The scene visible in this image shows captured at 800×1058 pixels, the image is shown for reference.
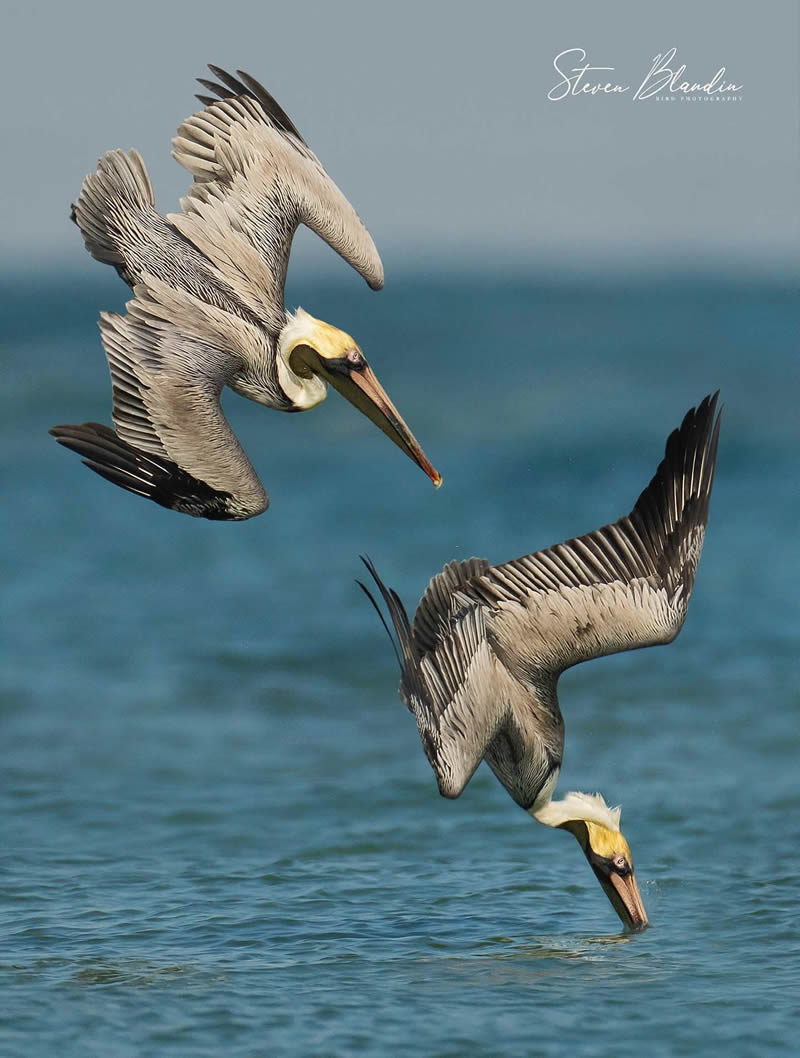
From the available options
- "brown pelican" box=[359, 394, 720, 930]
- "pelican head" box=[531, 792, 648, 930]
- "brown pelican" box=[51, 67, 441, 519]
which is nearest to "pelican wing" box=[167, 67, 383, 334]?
"brown pelican" box=[51, 67, 441, 519]

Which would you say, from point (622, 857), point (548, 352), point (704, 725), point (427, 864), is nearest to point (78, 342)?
point (548, 352)

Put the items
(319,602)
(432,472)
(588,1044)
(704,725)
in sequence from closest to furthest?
1. (432,472)
2. (588,1044)
3. (704,725)
4. (319,602)

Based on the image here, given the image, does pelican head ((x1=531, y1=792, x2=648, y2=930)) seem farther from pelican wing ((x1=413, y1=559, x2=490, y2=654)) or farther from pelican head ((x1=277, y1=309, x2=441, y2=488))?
pelican head ((x1=277, y1=309, x2=441, y2=488))

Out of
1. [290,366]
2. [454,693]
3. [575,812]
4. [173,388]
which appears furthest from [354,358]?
[575,812]

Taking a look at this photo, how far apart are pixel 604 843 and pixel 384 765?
278 inches

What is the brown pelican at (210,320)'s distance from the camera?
28.3 ft

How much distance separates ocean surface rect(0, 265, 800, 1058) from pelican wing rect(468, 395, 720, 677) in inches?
83.3

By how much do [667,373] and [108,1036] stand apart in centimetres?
3528

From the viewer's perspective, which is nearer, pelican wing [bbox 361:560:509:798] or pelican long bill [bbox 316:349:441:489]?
pelican wing [bbox 361:560:509:798]

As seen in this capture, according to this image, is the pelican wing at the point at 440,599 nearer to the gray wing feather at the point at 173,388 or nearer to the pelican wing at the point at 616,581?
the pelican wing at the point at 616,581

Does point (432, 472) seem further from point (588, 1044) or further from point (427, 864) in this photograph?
point (427, 864)

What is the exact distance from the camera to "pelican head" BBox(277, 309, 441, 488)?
28.8 ft

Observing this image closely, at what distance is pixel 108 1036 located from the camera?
10.5 metres

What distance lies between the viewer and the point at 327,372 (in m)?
8.92
